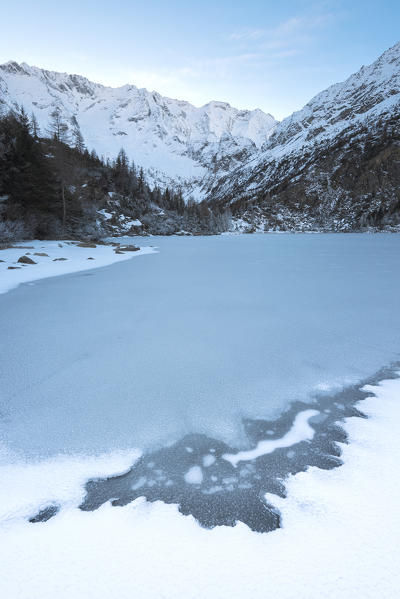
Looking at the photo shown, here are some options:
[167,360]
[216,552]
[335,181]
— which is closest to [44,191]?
[167,360]

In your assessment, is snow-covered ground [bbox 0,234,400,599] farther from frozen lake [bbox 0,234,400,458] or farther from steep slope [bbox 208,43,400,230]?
steep slope [bbox 208,43,400,230]

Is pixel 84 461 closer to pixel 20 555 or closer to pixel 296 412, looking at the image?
pixel 20 555

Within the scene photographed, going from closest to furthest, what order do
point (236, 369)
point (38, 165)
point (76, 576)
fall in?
1. point (76, 576)
2. point (236, 369)
3. point (38, 165)

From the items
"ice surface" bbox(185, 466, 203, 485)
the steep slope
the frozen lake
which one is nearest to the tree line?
the frozen lake

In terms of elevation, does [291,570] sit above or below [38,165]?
below

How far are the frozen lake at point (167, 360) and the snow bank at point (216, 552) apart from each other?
622 mm

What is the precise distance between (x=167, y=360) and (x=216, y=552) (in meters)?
2.26

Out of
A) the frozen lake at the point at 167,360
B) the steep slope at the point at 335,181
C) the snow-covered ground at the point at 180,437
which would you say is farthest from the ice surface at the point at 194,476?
the steep slope at the point at 335,181

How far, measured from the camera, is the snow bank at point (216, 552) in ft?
4.10

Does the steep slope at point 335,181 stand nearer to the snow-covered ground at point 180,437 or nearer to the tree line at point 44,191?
the tree line at point 44,191

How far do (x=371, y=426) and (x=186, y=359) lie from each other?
6.70 ft

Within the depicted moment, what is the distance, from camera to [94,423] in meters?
2.42

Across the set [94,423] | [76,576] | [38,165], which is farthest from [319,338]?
[38,165]

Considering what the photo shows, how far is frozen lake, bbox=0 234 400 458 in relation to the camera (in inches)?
94.9
